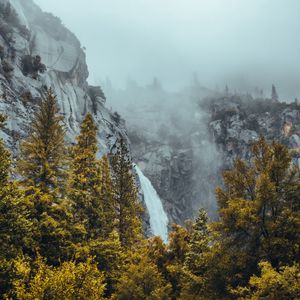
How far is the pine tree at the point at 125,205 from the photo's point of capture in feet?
105

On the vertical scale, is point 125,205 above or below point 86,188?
above

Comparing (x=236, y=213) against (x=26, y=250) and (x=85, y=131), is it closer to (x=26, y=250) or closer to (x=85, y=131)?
(x=26, y=250)

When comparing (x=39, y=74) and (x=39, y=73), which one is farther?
(x=39, y=73)

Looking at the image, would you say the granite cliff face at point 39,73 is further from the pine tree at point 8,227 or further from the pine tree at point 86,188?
the pine tree at point 8,227

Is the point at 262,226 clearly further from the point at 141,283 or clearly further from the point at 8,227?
the point at 8,227

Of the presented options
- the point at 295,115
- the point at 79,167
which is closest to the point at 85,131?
the point at 79,167

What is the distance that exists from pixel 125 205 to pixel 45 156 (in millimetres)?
11215

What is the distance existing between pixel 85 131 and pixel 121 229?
9378 millimetres

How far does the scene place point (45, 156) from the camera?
79.6 ft

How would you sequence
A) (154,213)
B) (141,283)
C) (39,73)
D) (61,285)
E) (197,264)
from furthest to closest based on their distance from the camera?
(154,213) → (39,73) → (141,283) → (197,264) → (61,285)

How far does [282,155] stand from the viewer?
2162 centimetres

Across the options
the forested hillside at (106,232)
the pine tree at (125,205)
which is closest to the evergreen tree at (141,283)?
the forested hillside at (106,232)

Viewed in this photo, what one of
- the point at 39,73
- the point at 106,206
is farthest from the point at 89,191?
the point at 39,73

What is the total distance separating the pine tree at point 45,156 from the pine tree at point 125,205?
8.53 meters
